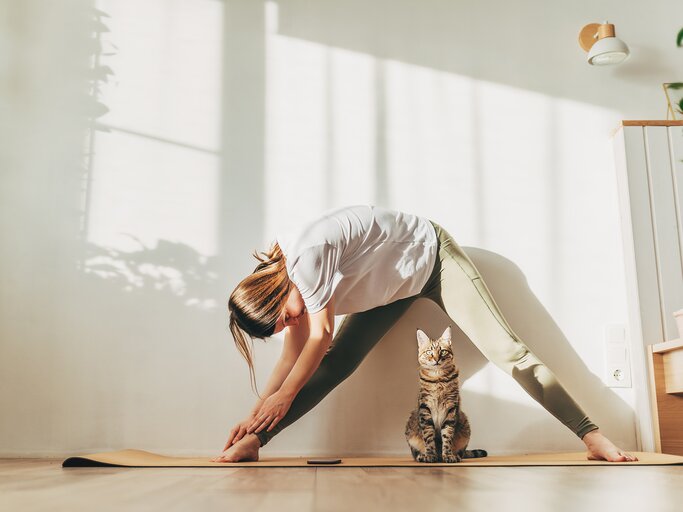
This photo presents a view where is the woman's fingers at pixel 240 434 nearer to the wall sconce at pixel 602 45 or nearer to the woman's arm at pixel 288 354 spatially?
the woman's arm at pixel 288 354

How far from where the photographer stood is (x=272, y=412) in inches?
86.3

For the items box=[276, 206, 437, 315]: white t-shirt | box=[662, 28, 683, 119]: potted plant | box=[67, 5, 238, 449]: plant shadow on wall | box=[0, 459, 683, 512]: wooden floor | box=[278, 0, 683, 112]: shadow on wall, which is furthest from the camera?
box=[278, 0, 683, 112]: shadow on wall

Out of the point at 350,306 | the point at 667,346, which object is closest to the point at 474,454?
the point at 350,306

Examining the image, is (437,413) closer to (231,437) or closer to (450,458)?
(450,458)

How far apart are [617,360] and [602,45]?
1362 mm

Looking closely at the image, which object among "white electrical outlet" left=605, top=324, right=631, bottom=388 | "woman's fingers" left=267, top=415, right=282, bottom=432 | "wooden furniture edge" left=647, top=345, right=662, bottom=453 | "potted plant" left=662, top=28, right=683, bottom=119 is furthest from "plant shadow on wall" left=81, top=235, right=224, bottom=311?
"potted plant" left=662, top=28, right=683, bottom=119

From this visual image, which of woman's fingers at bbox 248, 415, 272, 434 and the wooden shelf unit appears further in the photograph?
the wooden shelf unit

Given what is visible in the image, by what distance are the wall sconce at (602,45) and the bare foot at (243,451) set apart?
2.17 meters

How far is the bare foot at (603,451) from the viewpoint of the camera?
2.08m

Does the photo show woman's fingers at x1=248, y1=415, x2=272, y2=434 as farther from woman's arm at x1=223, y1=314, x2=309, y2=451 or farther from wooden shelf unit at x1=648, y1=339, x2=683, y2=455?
wooden shelf unit at x1=648, y1=339, x2=683, y2=455

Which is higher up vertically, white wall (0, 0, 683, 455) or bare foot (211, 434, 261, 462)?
white wall (0, 0, 683, 455)

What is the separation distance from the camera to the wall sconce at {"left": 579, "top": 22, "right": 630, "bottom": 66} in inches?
109

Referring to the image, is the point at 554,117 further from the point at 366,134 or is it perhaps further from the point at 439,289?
the point at 439,289

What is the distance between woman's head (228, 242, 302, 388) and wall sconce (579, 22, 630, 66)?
169cm
